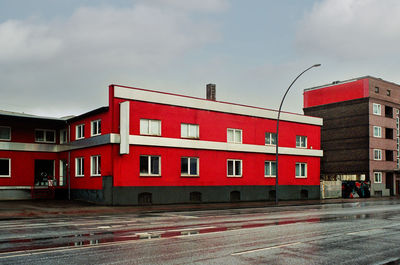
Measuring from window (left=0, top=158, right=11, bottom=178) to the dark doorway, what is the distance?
209cm

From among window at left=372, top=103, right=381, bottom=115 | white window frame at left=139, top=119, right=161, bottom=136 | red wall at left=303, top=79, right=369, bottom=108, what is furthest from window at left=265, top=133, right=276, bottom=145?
window at left=372, top=103, right=381, bottom=115

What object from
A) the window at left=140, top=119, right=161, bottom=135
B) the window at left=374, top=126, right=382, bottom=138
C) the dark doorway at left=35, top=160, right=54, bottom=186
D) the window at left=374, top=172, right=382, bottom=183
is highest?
the window at left=374, top=126, right=382, bottom=138

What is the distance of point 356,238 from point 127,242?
645 cm

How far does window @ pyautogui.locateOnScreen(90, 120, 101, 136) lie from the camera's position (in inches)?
1190

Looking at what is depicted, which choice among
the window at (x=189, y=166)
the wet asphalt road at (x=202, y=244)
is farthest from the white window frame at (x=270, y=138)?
the wet asphalt road at (x=202, y=244)

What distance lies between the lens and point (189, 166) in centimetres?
3203

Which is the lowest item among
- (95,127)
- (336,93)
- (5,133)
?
(5,133)

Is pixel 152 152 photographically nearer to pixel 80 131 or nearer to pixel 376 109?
pixel 80 131

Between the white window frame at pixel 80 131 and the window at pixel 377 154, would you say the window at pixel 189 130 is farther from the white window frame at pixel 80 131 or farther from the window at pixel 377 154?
the window at pixel 377 154

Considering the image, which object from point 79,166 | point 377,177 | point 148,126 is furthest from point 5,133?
point 377,177

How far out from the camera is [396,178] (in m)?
57.6

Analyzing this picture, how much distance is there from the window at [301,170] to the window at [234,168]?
23.4 feet

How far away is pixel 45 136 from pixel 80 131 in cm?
395

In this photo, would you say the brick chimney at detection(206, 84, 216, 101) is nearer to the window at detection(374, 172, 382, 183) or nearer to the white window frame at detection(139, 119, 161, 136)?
the white window frame at detection(139, 119, 161, 136)
